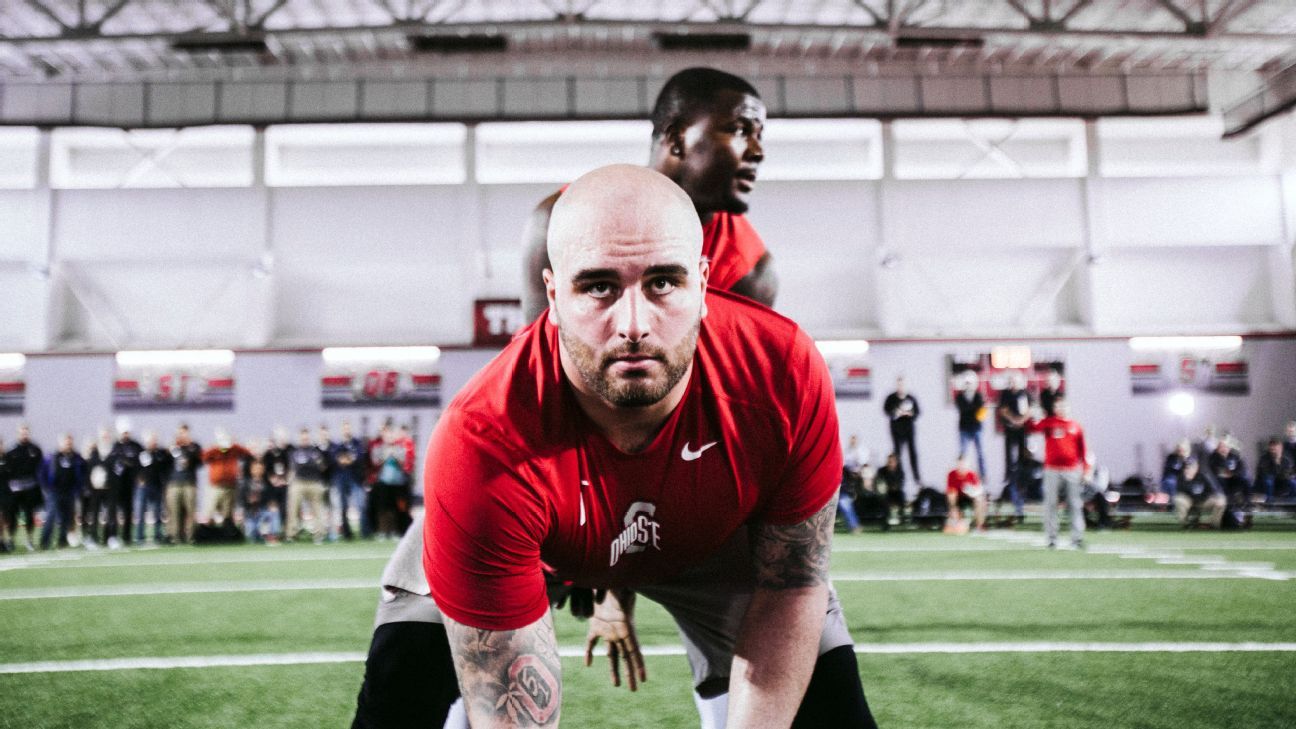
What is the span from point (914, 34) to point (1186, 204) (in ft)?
24.9

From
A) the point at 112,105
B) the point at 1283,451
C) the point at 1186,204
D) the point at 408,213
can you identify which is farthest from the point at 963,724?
the point at 112,105

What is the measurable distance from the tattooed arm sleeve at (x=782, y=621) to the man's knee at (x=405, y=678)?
78cm

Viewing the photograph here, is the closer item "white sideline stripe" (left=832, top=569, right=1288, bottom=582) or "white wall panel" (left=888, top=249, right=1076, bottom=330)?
"white sideline stripe" (left=832, top=569, right=1288, bottom=582)

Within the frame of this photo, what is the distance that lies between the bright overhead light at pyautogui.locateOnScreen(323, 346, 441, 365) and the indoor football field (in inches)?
398

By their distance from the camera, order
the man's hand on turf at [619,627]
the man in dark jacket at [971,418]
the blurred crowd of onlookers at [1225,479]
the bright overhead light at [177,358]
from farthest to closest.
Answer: the bright overhead light at [177,358] → the man in dark jacket at [971,418] → the blurred crowd of onlookers at [1225,479] → the man's hand on turf at [619,627]

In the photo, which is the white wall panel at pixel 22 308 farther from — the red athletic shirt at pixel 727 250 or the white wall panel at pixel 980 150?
the red athletic shirt at pixel 727 250

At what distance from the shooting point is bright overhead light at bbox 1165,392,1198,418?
18.4m

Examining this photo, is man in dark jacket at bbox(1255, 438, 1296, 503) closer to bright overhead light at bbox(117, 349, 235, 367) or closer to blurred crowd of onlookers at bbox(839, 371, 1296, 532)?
blurred crowd of onlookers at bbox(839, 371, 1296, 532)

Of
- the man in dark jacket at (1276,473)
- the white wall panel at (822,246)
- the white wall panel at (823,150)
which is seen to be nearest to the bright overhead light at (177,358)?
the white wall panel at (822,246)

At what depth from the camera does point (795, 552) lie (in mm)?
2148

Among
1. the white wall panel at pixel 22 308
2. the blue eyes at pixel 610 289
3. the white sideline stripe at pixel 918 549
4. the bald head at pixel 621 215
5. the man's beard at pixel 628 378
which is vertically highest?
the white wall panel at pixel 22 308

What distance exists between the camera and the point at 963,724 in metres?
3.21

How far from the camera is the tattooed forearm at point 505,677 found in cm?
189

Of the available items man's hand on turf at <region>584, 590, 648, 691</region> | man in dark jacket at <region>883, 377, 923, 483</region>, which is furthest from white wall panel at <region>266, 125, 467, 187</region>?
man's hand on turf at <region>584, 590, 648, 691</region>
